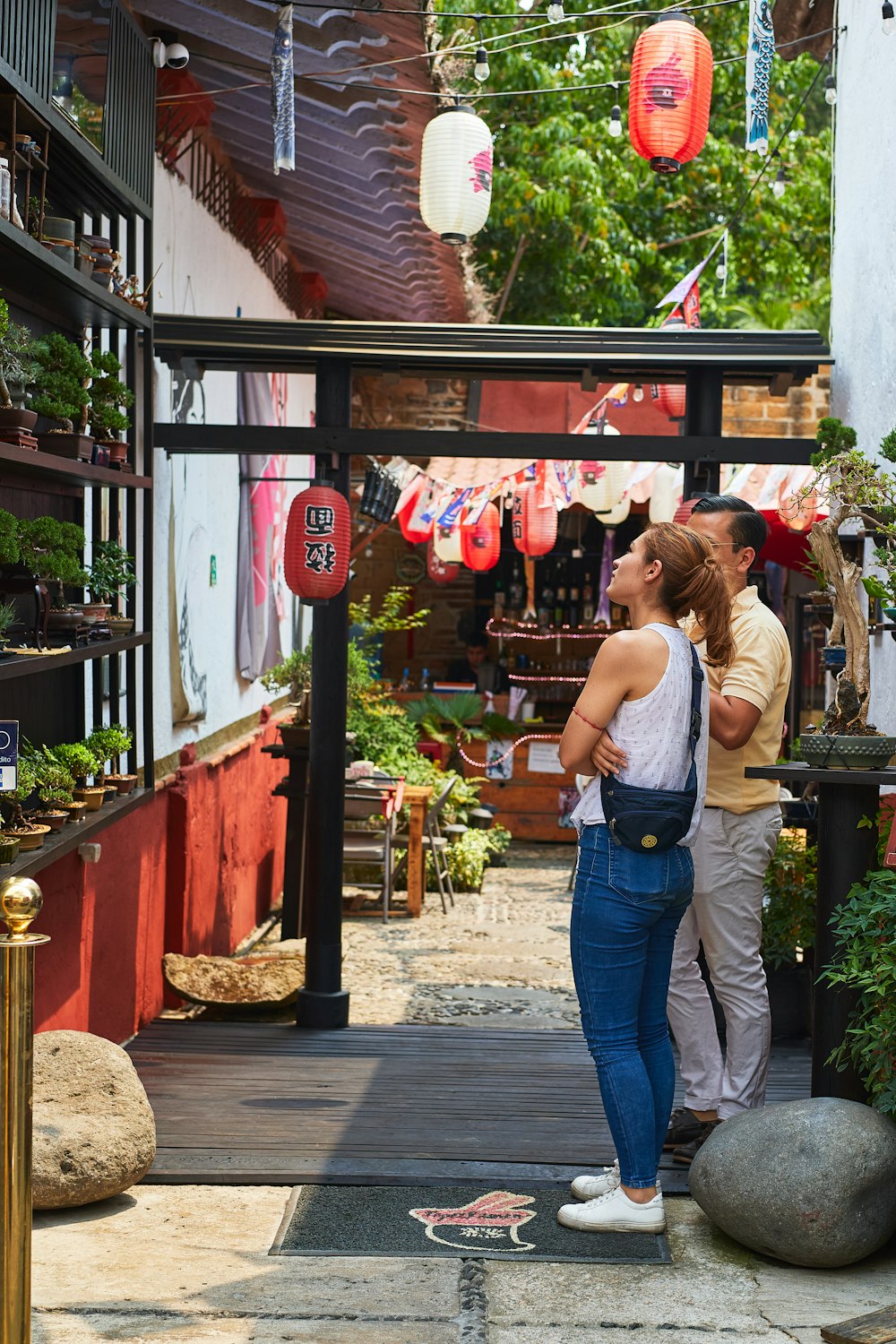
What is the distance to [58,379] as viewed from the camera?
4.49 metres

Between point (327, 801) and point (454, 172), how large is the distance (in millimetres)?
3260

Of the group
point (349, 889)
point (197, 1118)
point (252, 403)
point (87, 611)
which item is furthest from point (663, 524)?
point (349, 889)

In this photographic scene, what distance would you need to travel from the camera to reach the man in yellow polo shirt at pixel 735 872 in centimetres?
444

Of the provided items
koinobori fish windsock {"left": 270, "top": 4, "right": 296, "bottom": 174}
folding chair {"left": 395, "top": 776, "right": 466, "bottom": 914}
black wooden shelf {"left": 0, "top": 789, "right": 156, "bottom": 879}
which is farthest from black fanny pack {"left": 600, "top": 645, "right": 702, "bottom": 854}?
folding chair {"left": 395, "top": 776, "right": 466, "bottom": 914}

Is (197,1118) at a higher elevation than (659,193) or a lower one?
lower

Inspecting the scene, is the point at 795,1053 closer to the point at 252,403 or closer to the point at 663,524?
the point at 663,524

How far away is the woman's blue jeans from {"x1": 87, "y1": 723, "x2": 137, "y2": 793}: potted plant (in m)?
1.92

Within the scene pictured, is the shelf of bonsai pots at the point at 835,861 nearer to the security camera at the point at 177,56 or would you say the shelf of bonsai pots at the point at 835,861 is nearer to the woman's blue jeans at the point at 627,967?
the woman's blue jeans at the point at 627,967

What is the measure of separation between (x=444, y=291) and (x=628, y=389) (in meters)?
1.52

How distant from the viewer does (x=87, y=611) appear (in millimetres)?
4793

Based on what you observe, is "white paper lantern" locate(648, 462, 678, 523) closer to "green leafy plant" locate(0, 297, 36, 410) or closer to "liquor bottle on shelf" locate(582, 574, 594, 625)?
"liquor bottle on shelf" locate(582, 574, 594, 625)

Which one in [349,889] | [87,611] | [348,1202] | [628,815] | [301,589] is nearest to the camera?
[628,815]

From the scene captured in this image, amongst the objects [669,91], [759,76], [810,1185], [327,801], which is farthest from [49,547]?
[669,91]

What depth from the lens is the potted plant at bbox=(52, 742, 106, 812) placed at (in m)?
4.73
